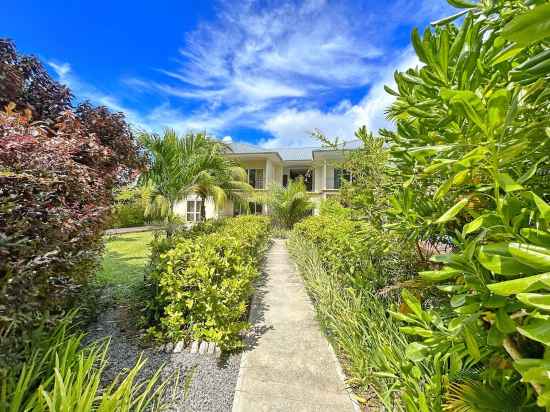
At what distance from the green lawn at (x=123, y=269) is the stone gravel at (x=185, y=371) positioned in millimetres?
1189

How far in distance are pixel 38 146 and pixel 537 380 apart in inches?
140

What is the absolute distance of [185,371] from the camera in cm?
282

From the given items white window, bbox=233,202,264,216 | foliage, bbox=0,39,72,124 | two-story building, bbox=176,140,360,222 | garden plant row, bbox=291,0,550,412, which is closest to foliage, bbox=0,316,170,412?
garden plant row, bbox=291,0,550,412

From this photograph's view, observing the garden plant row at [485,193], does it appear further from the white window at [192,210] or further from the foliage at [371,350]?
the white window at [192,210]

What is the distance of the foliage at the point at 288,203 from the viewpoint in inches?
662

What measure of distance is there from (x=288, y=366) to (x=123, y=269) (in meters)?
6.47

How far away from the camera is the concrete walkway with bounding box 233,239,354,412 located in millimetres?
2406

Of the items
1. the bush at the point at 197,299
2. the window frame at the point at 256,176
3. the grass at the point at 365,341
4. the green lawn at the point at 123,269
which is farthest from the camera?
the window frame at the point at 256,176

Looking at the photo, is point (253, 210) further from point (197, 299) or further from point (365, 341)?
point (365, 341)

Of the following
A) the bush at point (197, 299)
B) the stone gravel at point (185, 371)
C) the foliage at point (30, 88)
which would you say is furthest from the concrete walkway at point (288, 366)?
the foliage at point (30, 88)

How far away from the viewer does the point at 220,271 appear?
3.82 meters

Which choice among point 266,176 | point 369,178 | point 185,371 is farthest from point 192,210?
point 369,178

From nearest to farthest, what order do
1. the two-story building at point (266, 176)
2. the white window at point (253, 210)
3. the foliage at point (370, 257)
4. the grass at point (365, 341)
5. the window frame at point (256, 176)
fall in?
the grass at point (365, 341) → the foliage at point (370, 257) → the two-story building at point (266, 176) → the white window at point (253, 210) → the window frame at point (256, 176)

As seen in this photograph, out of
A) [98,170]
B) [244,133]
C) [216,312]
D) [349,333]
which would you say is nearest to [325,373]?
[349,333]
